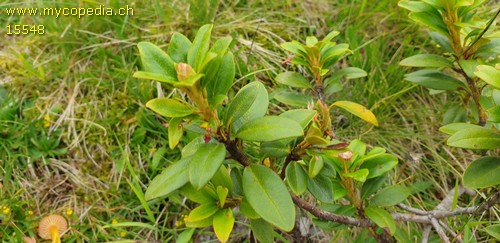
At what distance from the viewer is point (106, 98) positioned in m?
2.28

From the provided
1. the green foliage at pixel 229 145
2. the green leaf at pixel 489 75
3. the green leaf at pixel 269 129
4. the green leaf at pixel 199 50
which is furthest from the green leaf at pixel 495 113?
the green leaf at pixel 199 50

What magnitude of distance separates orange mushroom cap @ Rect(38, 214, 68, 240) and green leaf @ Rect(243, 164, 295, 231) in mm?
1123

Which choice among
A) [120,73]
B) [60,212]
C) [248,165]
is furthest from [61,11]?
[248,165]

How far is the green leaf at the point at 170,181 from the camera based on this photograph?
44.1 inches

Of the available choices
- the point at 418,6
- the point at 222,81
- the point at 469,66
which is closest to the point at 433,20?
the point at 418,6

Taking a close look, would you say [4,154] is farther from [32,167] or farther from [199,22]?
[199,22]

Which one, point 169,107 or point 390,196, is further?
point 390,196

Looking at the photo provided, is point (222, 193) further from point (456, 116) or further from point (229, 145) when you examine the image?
point (456, 116)

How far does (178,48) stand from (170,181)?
1.04ft

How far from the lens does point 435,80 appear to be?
171 centimetres

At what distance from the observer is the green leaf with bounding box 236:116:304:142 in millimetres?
1014

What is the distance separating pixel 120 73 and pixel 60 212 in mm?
699

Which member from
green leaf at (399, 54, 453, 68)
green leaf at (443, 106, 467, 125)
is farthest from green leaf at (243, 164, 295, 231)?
green leaf at (443, 106, 467, 125)

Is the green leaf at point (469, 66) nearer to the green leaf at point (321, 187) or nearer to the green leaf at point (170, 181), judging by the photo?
the green leaf at point (321, 187)
